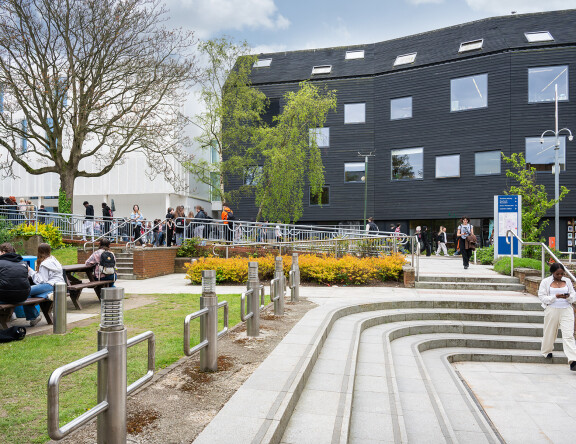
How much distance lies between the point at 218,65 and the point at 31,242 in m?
14.0

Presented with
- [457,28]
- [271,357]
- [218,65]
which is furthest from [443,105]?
[271,357]

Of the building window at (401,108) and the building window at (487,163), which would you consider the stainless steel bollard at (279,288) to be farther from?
the building window at (401,108)

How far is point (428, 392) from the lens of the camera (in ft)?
19.9

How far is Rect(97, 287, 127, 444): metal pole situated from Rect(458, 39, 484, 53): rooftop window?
29.2m

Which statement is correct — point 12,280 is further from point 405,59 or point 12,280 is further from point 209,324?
point 405,59

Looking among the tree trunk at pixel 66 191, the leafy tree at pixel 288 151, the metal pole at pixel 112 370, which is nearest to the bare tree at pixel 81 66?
the tree trunk at pixel 66 191

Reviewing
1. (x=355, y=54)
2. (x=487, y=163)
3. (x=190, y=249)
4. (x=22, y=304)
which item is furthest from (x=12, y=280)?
(x=355, y=54)

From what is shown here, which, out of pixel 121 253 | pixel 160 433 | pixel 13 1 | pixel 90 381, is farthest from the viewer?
pixel 13 1

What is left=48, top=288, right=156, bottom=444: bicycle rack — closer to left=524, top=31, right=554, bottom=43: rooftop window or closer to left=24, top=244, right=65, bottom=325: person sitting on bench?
left=24, top=244, right=65, bottom=325: person sitting on bench

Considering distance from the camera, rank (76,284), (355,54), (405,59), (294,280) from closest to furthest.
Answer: (76,284)
(294,280)
(405,59)
(355,54)

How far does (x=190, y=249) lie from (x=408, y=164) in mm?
16293

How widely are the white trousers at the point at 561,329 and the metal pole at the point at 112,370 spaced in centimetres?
789

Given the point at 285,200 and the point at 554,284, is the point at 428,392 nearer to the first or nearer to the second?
the point at 554,284

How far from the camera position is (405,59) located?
96.7ft
